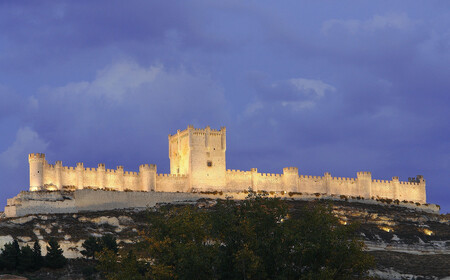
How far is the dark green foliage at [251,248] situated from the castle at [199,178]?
165 feet

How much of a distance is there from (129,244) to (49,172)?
2337 centimetres

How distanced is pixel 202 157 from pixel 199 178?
2.71m

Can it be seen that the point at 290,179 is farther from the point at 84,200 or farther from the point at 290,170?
the point at 84,200

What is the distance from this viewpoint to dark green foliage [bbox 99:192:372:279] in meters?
38.7

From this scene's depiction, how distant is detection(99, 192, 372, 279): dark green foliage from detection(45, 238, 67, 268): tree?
22499 mm

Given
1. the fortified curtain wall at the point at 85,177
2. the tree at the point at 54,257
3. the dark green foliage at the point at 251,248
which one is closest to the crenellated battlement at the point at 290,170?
the fortified curtain wall at the point at 85,177

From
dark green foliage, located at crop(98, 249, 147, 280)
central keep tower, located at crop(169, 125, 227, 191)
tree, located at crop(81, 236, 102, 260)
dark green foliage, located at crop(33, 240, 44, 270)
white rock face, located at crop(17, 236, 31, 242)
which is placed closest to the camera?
dark green foliage, located at crop(98, 249, 147, 280)

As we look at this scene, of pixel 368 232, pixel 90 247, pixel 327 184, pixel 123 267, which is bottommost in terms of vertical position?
pixel 123 267

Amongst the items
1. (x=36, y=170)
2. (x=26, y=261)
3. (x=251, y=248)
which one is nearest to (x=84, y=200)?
(x=36, y=170)

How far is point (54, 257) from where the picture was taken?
212 feet

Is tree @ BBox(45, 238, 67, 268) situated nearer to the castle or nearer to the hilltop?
the hilltop

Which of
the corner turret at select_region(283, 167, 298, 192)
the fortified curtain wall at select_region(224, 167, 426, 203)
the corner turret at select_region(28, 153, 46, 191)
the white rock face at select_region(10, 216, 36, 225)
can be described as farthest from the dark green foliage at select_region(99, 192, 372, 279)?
the corner turret at select_region(283, 167, 298, 192)

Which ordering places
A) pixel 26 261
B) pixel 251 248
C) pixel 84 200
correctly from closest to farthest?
pixel 251 248 < pixel 26 261 < pixel 84 200

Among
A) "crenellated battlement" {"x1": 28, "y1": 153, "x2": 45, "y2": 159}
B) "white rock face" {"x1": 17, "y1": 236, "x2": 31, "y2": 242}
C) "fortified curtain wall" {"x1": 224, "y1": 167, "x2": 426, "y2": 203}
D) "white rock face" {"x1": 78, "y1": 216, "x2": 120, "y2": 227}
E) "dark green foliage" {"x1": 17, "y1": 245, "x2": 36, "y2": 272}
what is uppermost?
"crenellated battlement" {"x1": 28, "y1": 153, "x2": 45, "y2": 159}
